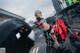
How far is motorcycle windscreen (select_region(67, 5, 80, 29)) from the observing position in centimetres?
517

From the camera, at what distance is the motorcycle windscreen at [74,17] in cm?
517

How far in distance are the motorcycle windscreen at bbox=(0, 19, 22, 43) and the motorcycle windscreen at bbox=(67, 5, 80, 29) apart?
328cm

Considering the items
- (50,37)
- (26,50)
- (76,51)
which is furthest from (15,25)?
(76,51)

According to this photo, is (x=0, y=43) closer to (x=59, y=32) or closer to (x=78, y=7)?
(x=59, y=32)

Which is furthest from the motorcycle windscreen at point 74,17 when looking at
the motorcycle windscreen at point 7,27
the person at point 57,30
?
the motorcycle windscreen at point 7,27

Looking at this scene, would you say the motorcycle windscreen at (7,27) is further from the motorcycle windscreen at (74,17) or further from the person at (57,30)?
the motorcycle windscreen at (74,17)

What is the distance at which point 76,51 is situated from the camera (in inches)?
205

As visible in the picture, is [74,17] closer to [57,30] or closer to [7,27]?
[57,30]

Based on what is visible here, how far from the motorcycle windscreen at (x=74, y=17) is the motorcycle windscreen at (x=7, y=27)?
328cm

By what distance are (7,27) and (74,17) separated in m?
4.27

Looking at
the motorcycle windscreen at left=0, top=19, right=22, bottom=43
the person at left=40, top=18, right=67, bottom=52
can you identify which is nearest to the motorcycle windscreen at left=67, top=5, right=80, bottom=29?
the person at left=40, top=18, right=67, bottom=52

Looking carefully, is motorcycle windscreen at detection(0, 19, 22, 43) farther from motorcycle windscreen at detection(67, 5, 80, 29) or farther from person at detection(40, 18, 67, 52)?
motorcycle windscreen at detection(67, 5, 80, 29)

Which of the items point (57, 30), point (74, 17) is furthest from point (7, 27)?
point (74, 17)

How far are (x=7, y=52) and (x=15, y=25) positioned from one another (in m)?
1.18
